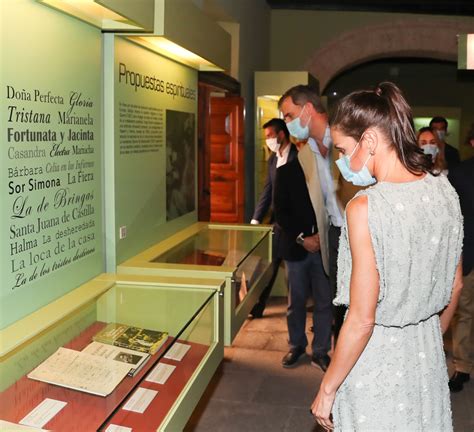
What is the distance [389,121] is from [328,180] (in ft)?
8.82

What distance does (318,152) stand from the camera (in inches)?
188

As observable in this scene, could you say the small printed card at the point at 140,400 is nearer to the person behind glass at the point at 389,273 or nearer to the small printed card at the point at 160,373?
the small printed card at the point at 160,373

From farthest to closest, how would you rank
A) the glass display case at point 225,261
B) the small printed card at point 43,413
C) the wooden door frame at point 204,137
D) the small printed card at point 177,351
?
the wooden door frame at point 204,137, the glass display case at point 225,261, the small printed card at point 177,351, the small printed card at point 43,413

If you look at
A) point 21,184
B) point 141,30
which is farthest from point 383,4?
point 21,184

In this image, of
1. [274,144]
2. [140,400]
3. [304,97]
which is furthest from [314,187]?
[140,400]

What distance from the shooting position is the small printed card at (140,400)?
2.07 m

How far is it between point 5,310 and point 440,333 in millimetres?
1545

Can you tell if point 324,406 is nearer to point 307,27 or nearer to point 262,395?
point 262,395

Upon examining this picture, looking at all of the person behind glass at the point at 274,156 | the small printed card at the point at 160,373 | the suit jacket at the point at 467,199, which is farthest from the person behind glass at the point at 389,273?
the person behind glass at the point at 274,156

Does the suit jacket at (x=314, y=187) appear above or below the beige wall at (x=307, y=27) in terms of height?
below

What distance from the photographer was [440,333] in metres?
2.38

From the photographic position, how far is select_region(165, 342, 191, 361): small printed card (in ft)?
8.00

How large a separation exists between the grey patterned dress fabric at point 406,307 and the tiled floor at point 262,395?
2.13 metres

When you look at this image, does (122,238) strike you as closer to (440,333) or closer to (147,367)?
(147,367)
